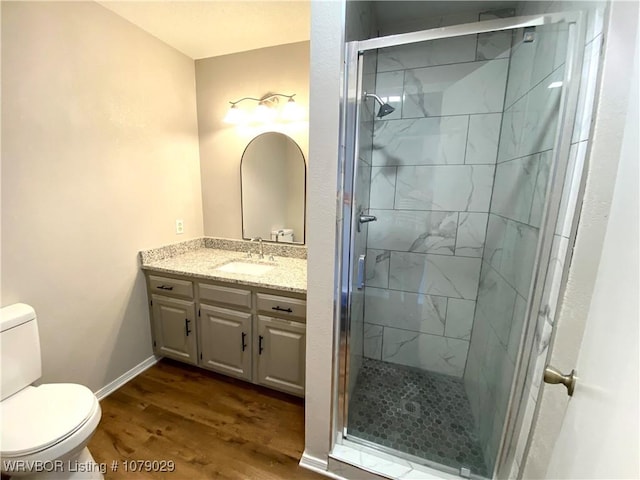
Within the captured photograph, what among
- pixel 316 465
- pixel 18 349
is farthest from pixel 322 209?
pixel 18 349

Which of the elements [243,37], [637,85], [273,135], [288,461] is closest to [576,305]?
[637,85]

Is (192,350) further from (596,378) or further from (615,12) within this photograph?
(615,12)

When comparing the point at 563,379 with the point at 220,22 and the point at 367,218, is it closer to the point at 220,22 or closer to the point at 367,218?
the point at 367,218

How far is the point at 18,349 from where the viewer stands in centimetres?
130

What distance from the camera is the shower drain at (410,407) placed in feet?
5.32

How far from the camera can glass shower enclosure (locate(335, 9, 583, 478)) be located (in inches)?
42.6

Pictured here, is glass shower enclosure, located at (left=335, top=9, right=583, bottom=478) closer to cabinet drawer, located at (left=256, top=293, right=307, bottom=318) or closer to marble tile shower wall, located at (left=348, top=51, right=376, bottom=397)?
marble tile shower wall, located at (left=348, top=51, right=376, bottom=397)

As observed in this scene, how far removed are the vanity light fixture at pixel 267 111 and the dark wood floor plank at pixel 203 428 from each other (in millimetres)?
2036

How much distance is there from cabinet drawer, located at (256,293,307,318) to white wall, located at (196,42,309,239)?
90 centimetres

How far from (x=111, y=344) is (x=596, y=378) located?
2.43 m

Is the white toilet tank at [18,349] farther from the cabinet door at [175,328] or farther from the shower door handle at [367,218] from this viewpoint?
the shower door handle at [367,218]

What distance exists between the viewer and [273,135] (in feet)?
7.13

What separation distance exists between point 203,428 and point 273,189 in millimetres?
1720

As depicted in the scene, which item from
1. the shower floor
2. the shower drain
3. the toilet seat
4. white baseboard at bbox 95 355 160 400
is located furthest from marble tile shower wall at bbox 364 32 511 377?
white baseboard at bbox 95 355 160 400
